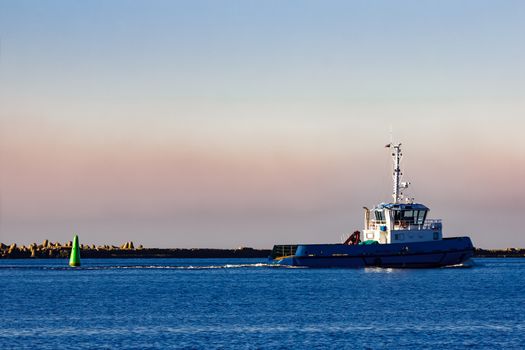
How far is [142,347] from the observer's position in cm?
4731

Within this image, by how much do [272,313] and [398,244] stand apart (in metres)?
44.8

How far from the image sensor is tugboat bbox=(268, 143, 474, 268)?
107m

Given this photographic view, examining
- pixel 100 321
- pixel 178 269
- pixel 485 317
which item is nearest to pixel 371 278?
pixel 485 317

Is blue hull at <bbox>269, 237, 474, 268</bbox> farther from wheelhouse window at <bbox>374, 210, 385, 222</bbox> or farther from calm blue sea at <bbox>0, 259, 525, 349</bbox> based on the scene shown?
calm blue sea at <bbox>0, 259, 525, 349</bbox>

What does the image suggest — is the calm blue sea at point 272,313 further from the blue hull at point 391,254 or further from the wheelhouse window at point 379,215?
the wheelhouse window at point 379,215

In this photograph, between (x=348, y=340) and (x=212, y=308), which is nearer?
(x=348, y=340)

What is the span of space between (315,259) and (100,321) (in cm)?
5437

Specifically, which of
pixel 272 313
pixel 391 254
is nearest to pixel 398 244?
pixel 391 254

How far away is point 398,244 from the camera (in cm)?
10612

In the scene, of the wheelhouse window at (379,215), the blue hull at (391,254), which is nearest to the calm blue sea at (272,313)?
the blue hull at (391,254)

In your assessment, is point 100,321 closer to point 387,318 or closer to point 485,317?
point 387,318

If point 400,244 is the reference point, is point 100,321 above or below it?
below

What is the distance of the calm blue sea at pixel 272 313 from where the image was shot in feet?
163

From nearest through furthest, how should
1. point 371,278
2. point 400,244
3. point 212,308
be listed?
point 212,308
point 371,278
point 400,244
